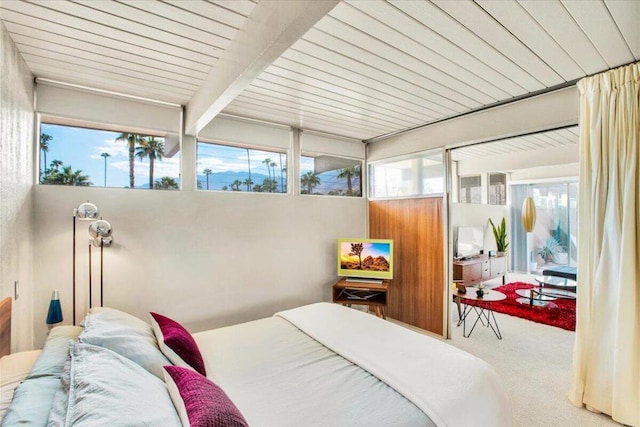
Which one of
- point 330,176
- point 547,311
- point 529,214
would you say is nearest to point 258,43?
point 330,176

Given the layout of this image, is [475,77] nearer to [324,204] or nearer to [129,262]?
[324,204]

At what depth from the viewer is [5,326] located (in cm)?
158

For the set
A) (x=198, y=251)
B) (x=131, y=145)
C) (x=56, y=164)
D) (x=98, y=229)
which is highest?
(x=131, y=145)

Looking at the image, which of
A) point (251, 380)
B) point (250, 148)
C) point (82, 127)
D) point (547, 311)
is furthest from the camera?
point (547, 311)

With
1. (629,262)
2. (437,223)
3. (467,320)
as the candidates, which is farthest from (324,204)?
(629,262)

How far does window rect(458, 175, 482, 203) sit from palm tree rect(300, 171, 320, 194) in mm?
4218

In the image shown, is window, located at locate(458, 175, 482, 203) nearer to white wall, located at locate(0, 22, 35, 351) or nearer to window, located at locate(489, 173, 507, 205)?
window, located at locate(489, 173, 507, 205)

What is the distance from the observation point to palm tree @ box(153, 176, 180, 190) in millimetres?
2861

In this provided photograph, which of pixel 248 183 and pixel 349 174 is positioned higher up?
pixel 349 174

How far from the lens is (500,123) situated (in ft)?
9.61

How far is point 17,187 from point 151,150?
1077mm

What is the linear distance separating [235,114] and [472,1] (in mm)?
2466

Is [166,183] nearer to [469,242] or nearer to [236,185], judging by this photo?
[236,185]

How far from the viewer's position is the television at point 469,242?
5.45 m
